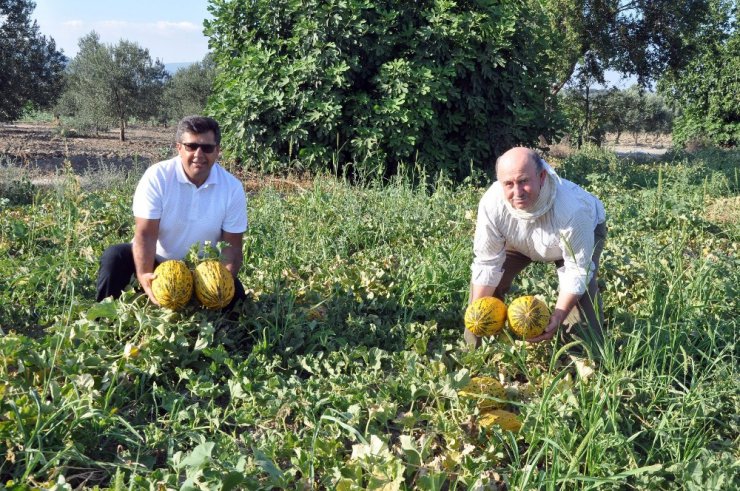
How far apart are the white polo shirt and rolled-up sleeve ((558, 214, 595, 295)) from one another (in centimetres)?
209

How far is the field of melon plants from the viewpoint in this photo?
2590mm

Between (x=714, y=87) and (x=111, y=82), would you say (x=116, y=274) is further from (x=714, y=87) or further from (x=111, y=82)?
(x=111, y=82)

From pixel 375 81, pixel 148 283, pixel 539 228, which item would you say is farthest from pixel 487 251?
pixel 375 81

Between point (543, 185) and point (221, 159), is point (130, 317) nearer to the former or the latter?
point (543, 185)

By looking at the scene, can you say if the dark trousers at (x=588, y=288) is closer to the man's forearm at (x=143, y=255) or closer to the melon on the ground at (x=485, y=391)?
the melon on the ground at (x=485, y=391)

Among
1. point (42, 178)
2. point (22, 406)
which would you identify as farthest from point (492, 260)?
point (42, 178)

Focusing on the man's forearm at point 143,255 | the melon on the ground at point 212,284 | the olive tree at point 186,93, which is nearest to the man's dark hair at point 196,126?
the man's forearm at point 143,255

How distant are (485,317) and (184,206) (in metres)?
2.02

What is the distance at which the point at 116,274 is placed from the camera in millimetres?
4047

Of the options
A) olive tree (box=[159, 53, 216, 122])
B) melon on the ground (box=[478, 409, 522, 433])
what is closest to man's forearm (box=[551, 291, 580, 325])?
melon on the ground (box=[478, 409, 522, 433])

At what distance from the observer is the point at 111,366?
10.4 feet

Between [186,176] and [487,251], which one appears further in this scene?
[186,176]

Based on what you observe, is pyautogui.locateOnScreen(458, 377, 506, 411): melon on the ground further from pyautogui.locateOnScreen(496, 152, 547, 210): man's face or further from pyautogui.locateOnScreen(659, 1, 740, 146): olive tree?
pyautogui.locateOnScreen(659, 1, 740, 146): olive tree

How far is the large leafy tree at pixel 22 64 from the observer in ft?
60.1
